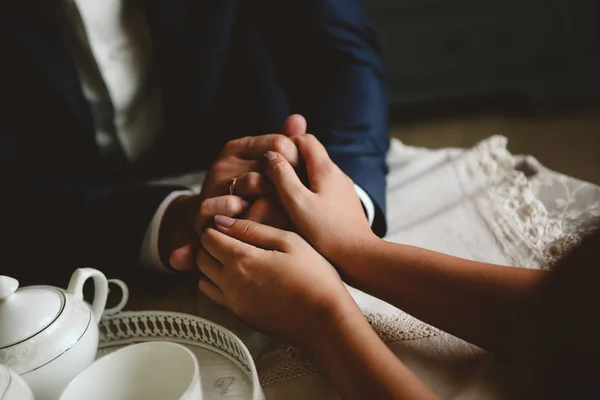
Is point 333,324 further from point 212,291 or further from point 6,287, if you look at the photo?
point 6,287

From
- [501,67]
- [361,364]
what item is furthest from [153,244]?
[501,67]

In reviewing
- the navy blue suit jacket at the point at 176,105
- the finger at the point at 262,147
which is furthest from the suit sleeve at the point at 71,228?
the finger at the point at 262,147

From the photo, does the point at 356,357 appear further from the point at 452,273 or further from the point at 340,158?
the point at 340,158

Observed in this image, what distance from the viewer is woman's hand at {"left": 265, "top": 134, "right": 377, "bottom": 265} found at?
0.56 metres

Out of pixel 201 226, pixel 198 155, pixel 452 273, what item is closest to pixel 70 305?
pixel 201 226

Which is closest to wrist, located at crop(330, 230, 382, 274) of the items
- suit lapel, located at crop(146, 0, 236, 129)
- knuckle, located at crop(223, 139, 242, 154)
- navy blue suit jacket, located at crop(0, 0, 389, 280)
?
navy blue suit jacket, located at crop(0, 0, 389, 280)

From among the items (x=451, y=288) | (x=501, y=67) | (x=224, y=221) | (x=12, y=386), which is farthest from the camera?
(x=501, y=67)

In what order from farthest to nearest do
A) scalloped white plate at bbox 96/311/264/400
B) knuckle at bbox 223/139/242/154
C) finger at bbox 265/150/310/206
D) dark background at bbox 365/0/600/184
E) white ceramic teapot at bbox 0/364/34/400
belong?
dark background at bbox 365/0/600/184
knuckle at bbox 223/139/242/154
finger at bbox 265/150/310/206
scalloped white plate at bbox 96/311/264/400
white ceramic teapot at bbox 0/364/34/400

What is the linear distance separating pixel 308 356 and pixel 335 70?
1.52 ft

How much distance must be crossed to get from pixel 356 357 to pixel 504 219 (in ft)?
1.03

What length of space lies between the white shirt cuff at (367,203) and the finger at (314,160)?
5 centimetres

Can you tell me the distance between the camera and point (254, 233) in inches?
22.2

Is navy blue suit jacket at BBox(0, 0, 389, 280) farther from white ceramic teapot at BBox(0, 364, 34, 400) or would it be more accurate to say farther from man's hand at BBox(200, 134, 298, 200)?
white ceramic teapot at BBox(0, 364, 34, 400)

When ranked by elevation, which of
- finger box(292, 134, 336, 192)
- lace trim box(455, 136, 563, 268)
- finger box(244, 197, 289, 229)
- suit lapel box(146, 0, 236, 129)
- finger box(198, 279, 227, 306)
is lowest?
finger box(198, 279, 227, 306)
